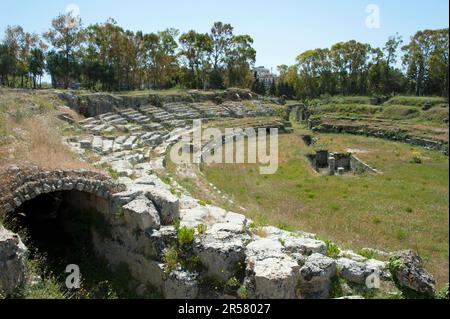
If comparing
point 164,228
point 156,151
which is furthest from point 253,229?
point 156,151

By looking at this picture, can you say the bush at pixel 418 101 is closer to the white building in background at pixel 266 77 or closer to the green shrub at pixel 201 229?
the white building in background at pixel 266 77

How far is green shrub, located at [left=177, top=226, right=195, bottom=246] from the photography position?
7.58m

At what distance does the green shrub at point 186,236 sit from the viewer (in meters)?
7.58

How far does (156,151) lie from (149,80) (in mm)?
34533

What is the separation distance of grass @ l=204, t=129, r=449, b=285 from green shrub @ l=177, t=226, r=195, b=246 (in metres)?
3.54

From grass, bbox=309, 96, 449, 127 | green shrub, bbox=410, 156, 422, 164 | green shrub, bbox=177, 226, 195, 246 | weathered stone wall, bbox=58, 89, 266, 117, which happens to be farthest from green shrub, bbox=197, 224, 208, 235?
grass, bbox=309, 96, 449, 127

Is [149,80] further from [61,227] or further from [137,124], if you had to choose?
[61,227]

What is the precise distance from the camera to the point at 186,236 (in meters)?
7.61

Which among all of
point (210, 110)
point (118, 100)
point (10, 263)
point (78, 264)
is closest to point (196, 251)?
point (10, 263)

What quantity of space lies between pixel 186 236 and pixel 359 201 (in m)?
11.0

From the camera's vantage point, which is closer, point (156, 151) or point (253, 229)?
point (253, 229)

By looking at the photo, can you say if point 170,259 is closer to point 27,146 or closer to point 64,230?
point 64,230

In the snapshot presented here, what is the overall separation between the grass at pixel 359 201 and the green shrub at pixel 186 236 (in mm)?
3545
